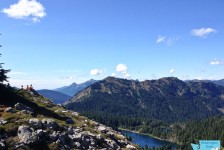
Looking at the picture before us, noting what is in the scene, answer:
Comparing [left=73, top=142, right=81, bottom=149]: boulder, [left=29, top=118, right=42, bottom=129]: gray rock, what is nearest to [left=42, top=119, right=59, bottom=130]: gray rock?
[left=29, top=118, right=42, bottom=129]: gray rock

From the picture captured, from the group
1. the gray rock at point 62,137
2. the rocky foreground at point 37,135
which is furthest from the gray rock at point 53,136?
the gray rock at point 62,137

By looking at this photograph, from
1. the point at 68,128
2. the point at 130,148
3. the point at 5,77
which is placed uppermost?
the point at 5,77

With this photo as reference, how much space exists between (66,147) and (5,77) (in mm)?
35663

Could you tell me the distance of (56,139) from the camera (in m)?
62.0

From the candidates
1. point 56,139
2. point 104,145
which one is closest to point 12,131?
point 56,139

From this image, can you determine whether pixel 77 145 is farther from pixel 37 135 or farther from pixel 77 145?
pixel 37 135

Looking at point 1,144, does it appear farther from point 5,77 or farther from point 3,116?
point 5,77

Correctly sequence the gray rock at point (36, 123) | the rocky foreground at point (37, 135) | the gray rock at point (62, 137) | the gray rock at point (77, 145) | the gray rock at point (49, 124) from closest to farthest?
1. the rocky foreground at point (37, 135)
2. the gray rock at point (62, 137)
3. the gray rock at point (36, 123)
4. the gray rock at point (77, 145)
5. the gray rock at point (49, 124)

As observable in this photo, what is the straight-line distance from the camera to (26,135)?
5819 centimetres

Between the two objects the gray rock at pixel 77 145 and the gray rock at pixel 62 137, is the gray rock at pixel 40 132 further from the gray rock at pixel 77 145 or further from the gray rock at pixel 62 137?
the gray rock at pixel 77 145

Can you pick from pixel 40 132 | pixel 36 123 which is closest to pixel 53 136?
pixel 40 132

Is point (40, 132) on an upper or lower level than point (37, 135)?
upper

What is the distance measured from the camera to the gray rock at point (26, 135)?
57219mm

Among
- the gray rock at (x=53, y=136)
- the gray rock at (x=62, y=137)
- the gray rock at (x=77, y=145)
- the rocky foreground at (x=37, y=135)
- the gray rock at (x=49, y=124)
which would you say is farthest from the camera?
the gray rock at (x=49, y=124)
